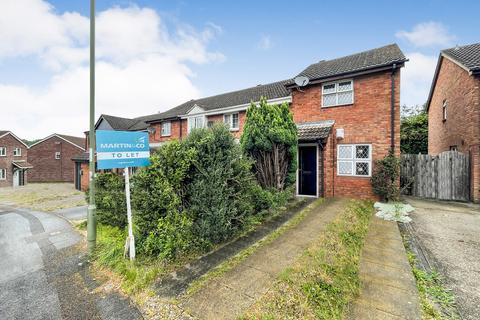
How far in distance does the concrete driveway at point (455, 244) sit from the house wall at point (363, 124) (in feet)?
8.27

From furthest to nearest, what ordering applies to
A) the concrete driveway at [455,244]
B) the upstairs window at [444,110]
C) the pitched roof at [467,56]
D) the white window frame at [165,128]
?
the white window frame at [165,128] < the upstairs window at [444,110] < the pitched roof at [467,56] < the concrete driveway at [455,244]

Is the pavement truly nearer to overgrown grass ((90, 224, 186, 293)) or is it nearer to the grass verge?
overgrown grass ((90, 224, 186, 293))

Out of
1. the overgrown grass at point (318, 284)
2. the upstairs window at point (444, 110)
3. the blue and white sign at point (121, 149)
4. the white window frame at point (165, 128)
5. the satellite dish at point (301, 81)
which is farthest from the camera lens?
the white window frame at point (165, 128)

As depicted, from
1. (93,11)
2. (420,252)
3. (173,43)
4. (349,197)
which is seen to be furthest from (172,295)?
(173,43)

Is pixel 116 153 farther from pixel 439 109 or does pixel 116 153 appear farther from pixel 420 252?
pixel 439 109

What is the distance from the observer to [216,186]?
4.71m

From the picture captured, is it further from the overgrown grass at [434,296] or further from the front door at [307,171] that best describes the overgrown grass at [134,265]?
the front door at [307,171]

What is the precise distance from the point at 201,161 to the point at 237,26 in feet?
30.2

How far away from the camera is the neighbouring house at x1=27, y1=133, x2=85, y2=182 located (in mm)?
34094

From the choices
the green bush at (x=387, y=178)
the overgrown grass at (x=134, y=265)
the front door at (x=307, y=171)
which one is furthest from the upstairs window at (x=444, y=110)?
the overgrown grass at (x=134, y=265)

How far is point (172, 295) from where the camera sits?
3.06 m

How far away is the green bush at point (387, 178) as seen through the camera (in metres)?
8.67

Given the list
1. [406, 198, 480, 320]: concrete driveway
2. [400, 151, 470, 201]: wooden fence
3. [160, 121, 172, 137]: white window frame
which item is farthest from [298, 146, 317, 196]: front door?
[160, 121, 172, 137]: white window frame

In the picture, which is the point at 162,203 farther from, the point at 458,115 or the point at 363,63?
the point at 458,115
